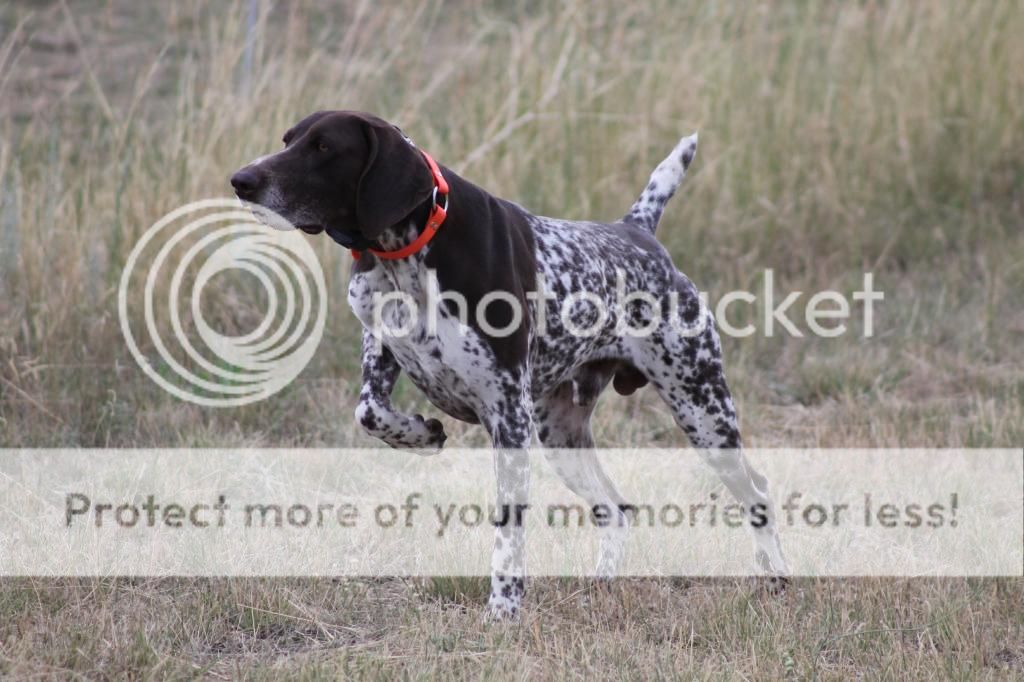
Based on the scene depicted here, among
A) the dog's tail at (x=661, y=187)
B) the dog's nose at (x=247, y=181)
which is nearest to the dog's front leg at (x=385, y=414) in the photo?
the dog's nose at (x=247, y=181)

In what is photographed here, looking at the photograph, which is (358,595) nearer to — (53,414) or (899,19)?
(53,414)

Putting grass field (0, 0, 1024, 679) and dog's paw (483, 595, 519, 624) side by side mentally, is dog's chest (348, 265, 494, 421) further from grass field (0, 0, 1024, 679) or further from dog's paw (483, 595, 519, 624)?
grass field (0, 0, 1024, 679)

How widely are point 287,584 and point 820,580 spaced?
A: 172cm

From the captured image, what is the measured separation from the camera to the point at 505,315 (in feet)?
12.0

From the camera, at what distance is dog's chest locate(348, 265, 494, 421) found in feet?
11.8

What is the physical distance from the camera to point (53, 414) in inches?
211

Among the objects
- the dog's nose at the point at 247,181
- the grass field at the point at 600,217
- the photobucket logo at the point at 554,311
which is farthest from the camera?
the grass field at the point at 600,217

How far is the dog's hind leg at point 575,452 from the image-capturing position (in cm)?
441

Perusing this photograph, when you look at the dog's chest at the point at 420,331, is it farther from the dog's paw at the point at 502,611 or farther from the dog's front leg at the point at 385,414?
the dog's paw at the point at 502,611

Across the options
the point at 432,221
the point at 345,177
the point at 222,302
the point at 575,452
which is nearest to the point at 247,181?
the point at 345,177

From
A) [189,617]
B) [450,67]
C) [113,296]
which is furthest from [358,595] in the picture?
[450,67]

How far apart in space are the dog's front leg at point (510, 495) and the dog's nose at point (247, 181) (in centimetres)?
90

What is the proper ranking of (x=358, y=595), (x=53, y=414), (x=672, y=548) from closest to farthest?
(x=358, y=595) < (x=672, y=548) < (x=53, y=414)

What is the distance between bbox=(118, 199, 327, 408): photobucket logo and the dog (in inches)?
73.9
